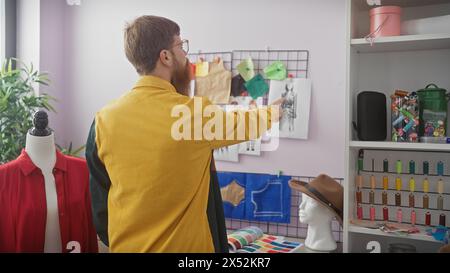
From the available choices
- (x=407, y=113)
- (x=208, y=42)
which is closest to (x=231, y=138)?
(x=407, y=113)

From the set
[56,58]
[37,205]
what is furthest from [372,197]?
[56,58]

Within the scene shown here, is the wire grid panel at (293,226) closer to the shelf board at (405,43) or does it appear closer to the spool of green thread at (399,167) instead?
the spool of green thread at (399,167)

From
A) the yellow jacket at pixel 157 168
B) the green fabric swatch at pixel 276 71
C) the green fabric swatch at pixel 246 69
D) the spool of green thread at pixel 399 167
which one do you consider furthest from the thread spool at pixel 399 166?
the yellow jacket at pixel 157 168

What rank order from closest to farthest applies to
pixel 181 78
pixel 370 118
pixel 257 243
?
pixel 181 78 < pixel 370 118 < pixel 257 243

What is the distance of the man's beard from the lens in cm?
115

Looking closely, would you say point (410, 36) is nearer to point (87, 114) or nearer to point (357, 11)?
point (357, 11)

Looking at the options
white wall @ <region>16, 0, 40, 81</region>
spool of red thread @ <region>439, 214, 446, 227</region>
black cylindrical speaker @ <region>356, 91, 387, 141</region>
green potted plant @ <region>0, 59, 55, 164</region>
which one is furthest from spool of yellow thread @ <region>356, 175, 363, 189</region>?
white wall @ <region>16, 0, 40, 81</region>

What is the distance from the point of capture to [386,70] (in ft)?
5.65

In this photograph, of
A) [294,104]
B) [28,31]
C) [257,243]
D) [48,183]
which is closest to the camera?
[48,183]

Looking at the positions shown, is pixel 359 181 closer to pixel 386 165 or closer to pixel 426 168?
pixel 386 165

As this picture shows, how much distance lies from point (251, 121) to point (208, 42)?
113 centimetres

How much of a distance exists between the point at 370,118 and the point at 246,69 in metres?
0.67

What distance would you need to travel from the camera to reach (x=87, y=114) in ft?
7.91

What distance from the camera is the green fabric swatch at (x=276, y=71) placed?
1.91 m
